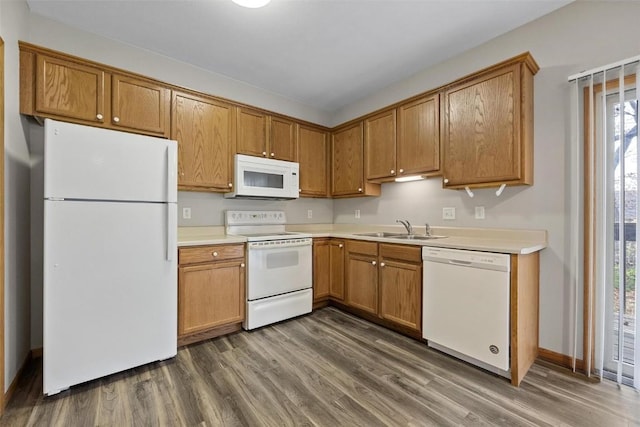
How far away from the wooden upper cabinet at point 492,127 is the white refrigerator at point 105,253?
92.7 inches

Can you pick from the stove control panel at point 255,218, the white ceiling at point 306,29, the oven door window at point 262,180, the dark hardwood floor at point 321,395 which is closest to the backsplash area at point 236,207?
the stove control panel at point 255,218

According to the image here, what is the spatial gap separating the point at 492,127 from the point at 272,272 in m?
2.36

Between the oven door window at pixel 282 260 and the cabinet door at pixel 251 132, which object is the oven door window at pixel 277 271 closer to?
the oven door window at pixel 282 260

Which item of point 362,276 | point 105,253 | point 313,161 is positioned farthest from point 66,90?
point 362,276

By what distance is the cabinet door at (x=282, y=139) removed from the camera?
10.5 ft

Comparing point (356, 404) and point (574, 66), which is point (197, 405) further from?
point (574, 66)

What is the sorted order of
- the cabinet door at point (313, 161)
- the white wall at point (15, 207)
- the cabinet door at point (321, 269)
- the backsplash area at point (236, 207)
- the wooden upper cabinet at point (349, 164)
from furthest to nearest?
the cabinet door at point (313, 161) → the wooden upper cabinet at point (349, 164) → the cabinet door at point (321, 269) → the backsplash area at point (236, 207) → the white wall at point (15, 207)

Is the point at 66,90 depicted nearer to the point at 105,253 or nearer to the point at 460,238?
the point at 105,253

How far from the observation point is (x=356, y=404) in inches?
64.3

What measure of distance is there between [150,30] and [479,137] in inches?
Answer: 114

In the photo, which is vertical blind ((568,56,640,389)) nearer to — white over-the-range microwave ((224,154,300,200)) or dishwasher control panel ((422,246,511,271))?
dishwasher control panel ((422,246,511,271))

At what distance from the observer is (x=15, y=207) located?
182 cm

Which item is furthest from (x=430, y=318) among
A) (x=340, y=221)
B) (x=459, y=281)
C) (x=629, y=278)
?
(x=340, y=221)

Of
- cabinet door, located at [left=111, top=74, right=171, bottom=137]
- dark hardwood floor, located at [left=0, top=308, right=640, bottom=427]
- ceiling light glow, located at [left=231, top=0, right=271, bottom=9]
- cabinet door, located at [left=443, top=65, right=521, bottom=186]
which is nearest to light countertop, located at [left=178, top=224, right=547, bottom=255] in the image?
cabinet door, located at [left=443, top=65, right=521, bottom=186]
